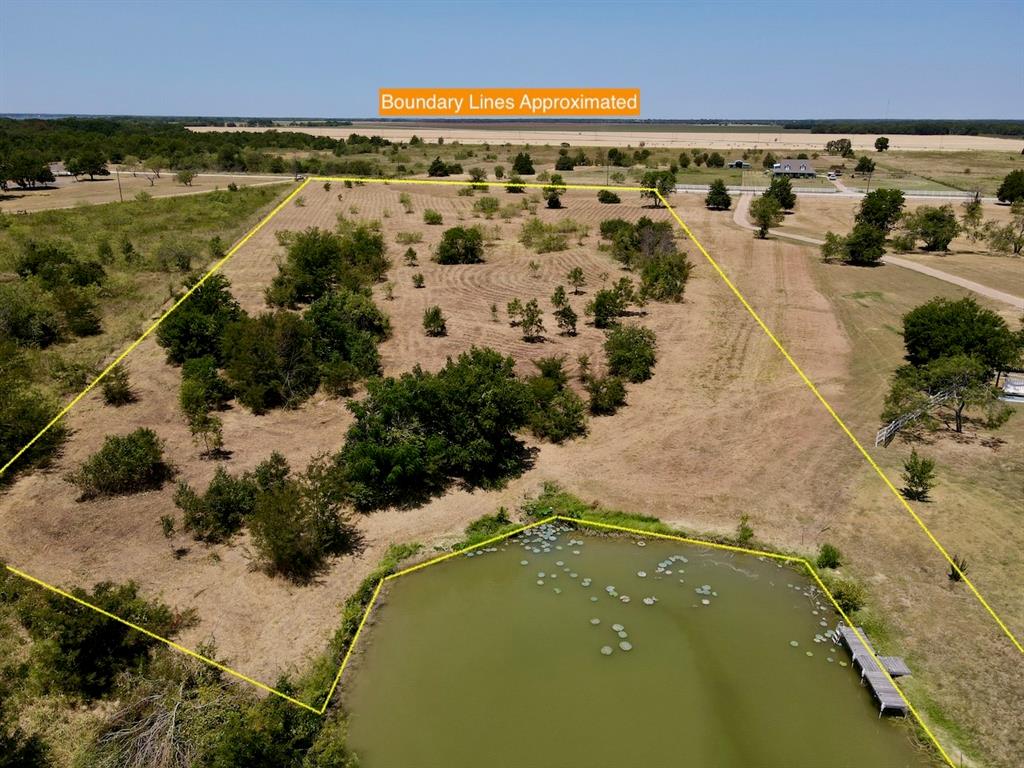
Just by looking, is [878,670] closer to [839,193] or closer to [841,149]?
[839,193]

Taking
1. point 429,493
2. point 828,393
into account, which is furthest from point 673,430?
point 429,493

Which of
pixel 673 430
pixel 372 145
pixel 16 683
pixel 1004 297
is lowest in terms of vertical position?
pixel 16 683

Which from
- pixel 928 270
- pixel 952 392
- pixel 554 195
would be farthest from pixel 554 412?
pixel 554 195

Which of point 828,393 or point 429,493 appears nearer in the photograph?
point 429,493

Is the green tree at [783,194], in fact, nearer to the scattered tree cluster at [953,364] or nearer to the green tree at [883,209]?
the green tree at [883,209]

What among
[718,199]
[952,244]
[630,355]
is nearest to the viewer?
[630,355]

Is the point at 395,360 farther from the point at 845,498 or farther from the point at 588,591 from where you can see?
the point at 845,498
